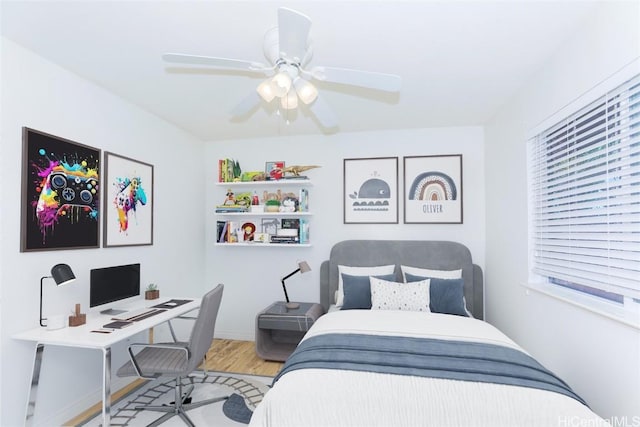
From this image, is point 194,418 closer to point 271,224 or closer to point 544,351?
point 271,224

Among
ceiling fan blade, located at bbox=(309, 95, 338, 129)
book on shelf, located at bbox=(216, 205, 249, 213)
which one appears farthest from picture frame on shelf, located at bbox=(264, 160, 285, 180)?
ceiling fan blade, located at bbox=(309, 95, 338, 129)

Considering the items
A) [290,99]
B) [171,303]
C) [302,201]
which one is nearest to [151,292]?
[171,303]

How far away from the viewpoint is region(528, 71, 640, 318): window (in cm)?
161

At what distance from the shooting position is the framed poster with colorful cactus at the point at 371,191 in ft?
12.7

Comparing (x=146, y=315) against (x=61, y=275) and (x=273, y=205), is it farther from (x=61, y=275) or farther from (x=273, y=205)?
(x=273, y=205)

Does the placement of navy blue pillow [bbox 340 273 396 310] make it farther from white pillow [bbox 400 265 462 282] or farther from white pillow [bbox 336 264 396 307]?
white pillow [bbox 400 265 462 282]

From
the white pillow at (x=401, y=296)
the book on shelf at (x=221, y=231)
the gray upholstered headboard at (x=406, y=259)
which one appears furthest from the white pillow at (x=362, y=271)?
the book on shelf at (x=221, y=231)

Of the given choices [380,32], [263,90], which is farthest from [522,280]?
[263,90]

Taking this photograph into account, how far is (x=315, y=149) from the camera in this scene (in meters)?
4.07

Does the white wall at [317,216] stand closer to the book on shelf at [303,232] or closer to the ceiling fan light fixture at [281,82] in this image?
the book on shelf at [303,232]

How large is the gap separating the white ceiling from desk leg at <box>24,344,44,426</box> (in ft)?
6.47

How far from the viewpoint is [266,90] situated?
5.91 feet

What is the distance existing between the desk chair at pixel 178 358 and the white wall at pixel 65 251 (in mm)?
511

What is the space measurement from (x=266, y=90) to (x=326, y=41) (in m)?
0.59
